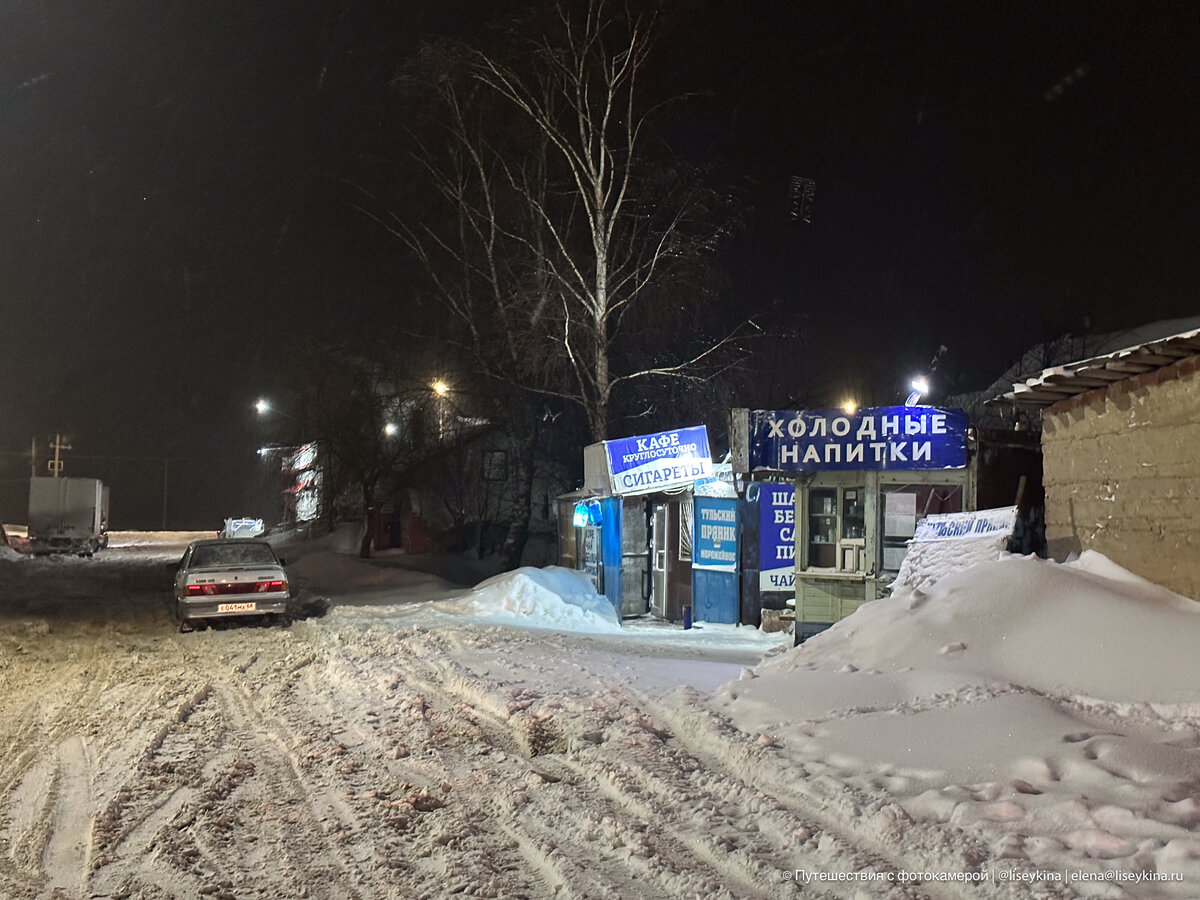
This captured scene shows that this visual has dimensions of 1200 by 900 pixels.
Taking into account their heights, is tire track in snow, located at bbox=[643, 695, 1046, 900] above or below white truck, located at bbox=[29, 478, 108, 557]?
below

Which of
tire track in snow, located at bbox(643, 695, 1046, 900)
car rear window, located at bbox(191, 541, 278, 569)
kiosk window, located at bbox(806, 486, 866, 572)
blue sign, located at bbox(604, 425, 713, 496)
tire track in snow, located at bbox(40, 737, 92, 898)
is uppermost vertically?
blue sign, located at bbox(604, 425, 713, 496)

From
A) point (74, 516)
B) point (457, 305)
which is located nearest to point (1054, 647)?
point (457, 305)

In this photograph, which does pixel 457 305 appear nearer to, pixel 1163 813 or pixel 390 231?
pixel 390 231

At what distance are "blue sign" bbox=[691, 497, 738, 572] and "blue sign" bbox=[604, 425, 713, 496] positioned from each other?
0.64 m

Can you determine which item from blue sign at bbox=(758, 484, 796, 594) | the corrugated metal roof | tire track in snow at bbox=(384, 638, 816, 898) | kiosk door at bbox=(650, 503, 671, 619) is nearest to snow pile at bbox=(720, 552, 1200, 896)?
tire track in snow at bbox=(384, 638, 816, 898)

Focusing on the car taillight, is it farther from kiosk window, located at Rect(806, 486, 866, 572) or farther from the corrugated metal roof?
the corrugated metal roof

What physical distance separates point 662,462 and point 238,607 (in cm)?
756

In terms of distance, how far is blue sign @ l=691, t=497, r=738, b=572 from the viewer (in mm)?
16000

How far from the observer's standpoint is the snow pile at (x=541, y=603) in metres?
16.1

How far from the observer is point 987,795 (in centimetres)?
484

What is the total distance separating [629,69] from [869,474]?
1127 centimetres

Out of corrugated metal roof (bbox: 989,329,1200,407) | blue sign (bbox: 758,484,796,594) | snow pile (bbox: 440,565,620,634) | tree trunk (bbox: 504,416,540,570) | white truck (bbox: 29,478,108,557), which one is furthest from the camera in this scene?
white truck (bbox: 29,478,108,557)

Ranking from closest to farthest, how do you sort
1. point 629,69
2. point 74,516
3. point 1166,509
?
1. point 1166,509
2. point 629,69
3. point 74,516

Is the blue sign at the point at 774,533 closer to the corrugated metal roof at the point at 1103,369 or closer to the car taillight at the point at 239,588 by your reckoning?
the corrugated metal roof at the point at 1103,369
